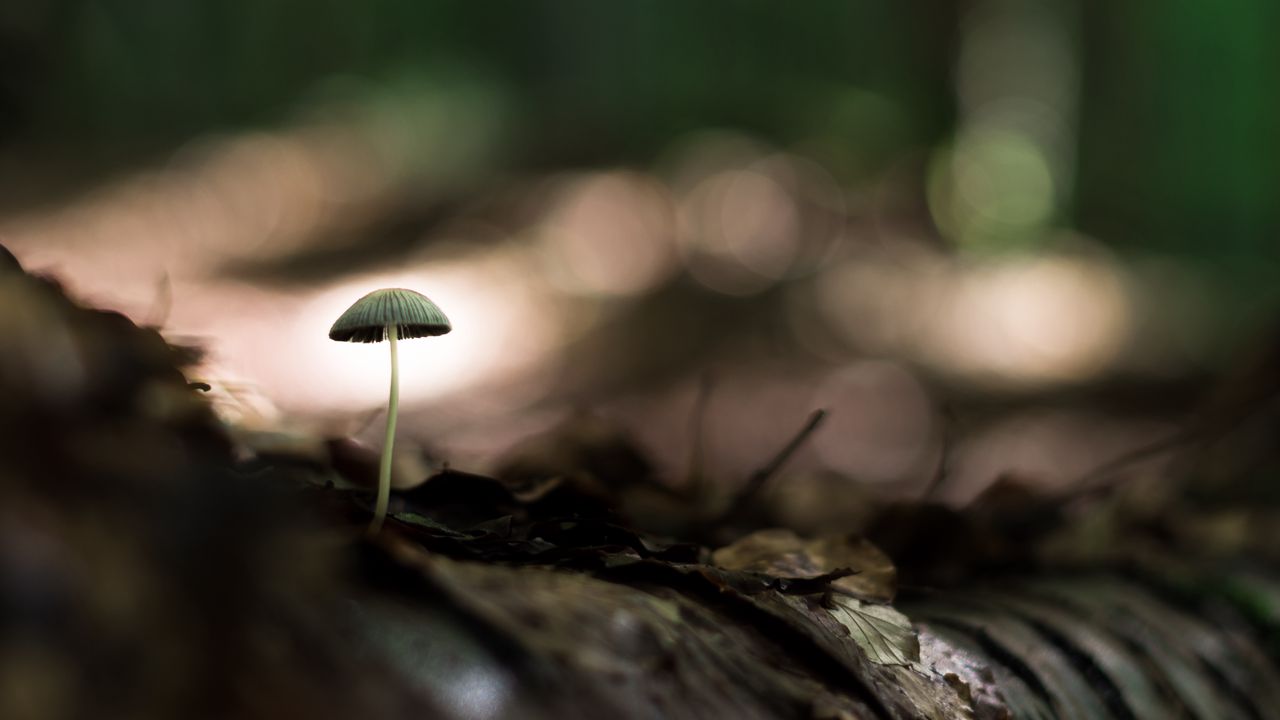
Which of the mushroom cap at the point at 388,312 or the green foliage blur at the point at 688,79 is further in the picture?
the green foliage blur at the point at 688,79

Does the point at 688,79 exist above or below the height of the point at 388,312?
above

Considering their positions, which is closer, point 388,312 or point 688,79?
point 388,312

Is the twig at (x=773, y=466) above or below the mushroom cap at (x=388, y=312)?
below

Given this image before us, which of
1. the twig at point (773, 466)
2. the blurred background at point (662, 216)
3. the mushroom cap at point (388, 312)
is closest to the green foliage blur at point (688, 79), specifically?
the blurred background at point (662, 216)

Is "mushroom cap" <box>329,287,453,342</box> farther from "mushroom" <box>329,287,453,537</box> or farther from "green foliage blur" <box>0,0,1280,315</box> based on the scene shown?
"green foliage blur" <box>0,0,1280,315</box>

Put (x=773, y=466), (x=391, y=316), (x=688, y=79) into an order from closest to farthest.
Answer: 1. (x=391, y=316)
2. (x=773, y=466)
3. (x=688, y=79)

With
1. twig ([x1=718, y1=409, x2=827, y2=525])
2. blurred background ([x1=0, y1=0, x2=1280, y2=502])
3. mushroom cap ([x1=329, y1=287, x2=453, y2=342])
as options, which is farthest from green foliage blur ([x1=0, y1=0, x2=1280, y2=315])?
mushroom cap ([x1=329, y1=287, x2=453, y2=342])

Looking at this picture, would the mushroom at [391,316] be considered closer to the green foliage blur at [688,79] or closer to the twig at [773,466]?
the twig at [773,466]

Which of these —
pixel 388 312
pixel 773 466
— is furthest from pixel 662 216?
pixel 388 312

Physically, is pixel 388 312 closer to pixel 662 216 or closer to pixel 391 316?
pixel 391 316
